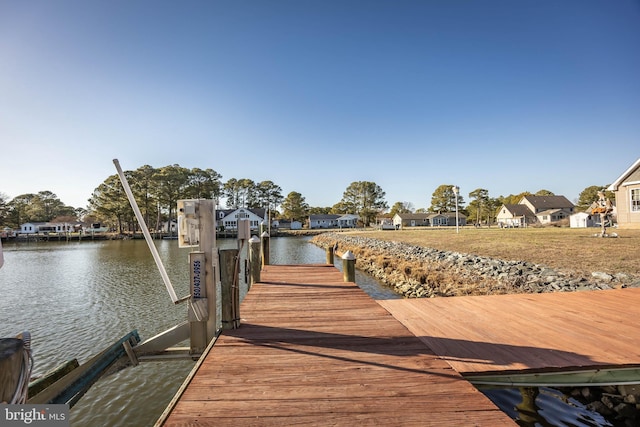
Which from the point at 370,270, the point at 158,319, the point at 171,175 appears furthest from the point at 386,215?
the point at 158,319

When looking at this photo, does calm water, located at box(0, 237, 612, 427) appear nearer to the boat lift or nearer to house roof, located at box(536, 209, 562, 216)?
the boat lift

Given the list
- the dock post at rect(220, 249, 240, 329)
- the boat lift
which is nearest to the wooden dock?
the dock post at rect(220, 249, 240, 329)

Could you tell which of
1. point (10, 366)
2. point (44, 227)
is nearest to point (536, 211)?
point (10, 366)

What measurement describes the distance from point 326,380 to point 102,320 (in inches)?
340

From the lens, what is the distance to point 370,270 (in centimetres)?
1545

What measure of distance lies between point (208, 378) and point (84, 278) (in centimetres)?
1647

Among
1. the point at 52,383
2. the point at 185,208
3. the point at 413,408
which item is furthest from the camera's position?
the point at 185,208

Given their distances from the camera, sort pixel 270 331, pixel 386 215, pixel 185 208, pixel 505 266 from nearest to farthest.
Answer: pixel 185 208 < pixel 270 331 < pixel 505 266 < pixel 386 215

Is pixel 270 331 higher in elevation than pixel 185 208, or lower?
lower

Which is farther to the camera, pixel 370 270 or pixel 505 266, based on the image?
pixel 370 270

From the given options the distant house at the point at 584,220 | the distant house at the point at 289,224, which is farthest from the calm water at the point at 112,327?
the distant house at the point at 289,224

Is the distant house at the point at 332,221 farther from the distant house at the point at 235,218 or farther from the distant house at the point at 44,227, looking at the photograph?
the distant house at the point at 44,227

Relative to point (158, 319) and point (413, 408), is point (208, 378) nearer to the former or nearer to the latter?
point (413, 408)

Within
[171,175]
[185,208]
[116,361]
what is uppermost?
[171,175]
